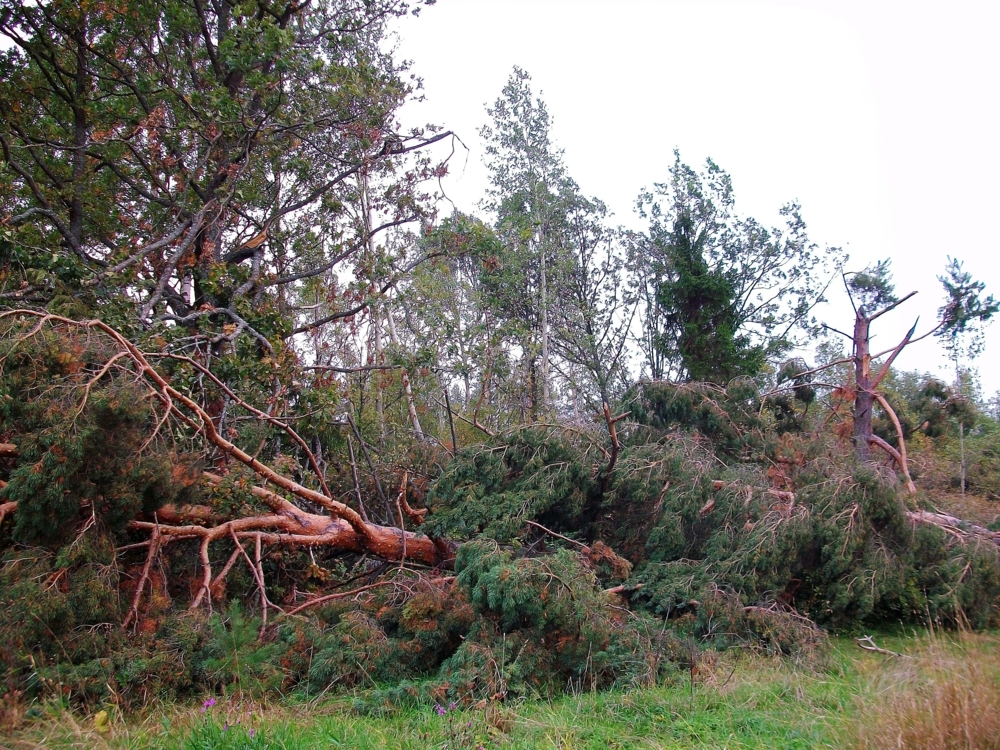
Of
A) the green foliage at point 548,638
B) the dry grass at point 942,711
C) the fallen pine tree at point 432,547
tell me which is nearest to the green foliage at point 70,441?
the fallen pine tree at point 432,547

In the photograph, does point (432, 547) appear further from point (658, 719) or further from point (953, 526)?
point (953, 526)

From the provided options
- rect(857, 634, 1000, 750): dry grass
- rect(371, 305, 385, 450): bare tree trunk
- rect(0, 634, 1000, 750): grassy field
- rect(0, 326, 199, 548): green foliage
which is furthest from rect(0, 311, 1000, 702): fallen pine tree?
rect(857, 634, 1000, 750): dry grass

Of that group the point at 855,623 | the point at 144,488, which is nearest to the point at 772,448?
the point at 855,623

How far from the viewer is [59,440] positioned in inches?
178

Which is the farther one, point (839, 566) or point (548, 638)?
point (839, 566)

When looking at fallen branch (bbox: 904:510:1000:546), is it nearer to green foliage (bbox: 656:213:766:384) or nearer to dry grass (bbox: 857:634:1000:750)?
dry grass (bbox: 857:634:1000:750)

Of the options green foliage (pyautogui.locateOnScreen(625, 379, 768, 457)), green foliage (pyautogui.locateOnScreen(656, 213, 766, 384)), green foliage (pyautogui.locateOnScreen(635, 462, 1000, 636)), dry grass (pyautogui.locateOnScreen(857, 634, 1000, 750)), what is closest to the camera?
dry grass (pyautogui.locateOnScreen(857, 634, 1000, 750))

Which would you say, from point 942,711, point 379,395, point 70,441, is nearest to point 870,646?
point 942,711

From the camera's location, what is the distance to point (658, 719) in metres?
3.93

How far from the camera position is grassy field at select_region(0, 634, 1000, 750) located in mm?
3047

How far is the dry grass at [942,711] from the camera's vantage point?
2848mm

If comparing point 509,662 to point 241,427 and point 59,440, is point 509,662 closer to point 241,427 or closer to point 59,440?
point 59,440

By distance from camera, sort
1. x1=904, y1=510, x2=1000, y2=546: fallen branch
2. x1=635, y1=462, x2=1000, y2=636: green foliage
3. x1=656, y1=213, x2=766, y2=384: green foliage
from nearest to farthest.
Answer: x1=635, y1=462, x2=1000, y2=636: green foliage
x1=904, y1=510, x2=1000, y2=546: fallen branch
x1=656, y1=213, x2=766, y2=384: green foliage

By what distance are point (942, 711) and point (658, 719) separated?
4.78ft
